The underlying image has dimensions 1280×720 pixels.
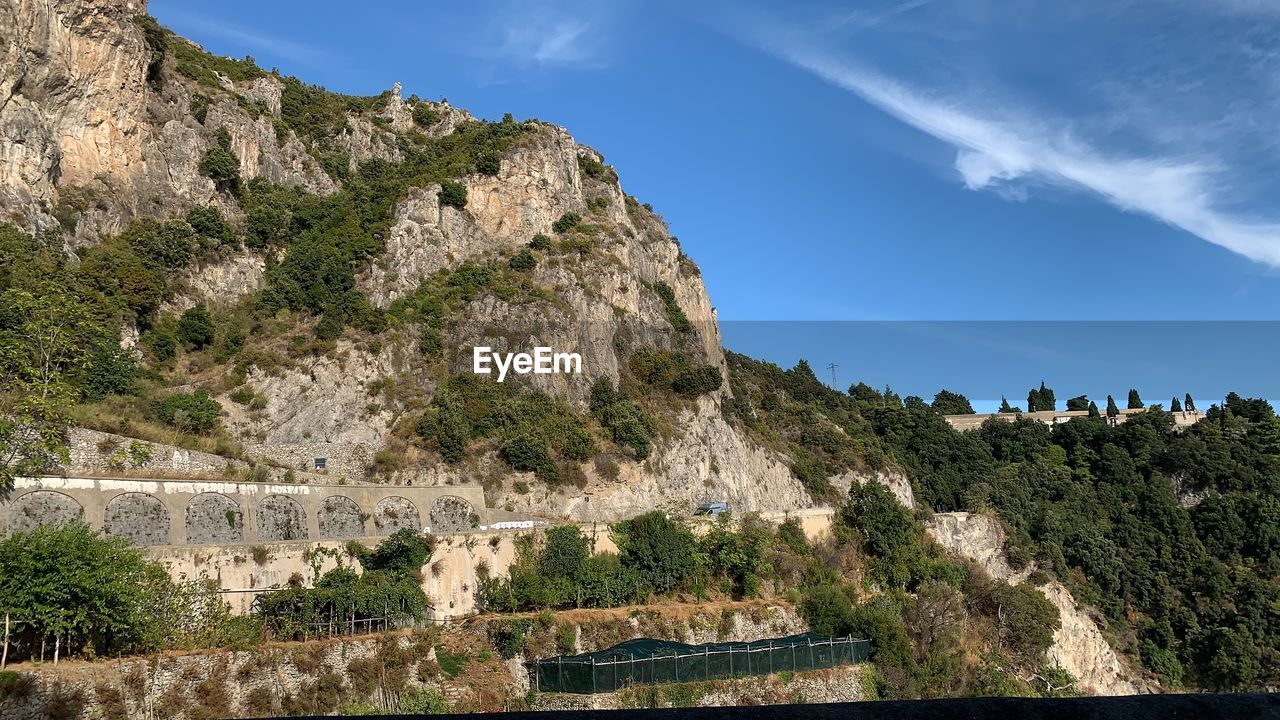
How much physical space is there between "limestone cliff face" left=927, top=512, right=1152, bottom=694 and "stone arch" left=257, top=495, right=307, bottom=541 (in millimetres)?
41790

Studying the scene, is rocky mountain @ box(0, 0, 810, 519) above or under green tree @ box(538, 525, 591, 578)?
above

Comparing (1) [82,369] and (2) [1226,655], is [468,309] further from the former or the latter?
(2) [1226,655]

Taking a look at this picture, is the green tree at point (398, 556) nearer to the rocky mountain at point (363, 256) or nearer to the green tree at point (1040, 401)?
the rocky mountain at point (363, 256)

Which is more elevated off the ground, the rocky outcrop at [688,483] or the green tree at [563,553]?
the rocky outcrop at [688,483]

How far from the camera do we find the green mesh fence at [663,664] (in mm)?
25125

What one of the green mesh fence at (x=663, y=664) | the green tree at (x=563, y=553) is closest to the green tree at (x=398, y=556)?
the green tree at (x=563, y=553)

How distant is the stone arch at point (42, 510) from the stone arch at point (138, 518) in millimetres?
832

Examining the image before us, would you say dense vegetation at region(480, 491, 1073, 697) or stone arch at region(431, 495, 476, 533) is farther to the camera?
stone arch at region(431, 495, 476, 533)

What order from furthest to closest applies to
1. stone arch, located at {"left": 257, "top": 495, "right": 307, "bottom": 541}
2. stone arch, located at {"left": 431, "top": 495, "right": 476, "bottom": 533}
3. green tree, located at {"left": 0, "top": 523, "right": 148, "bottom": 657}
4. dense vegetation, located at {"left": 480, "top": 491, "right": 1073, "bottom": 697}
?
stone arch, located at {"left": 431, "top": 495, "right": 476, "bottom": 533} → dense vegetation, located at {"left": 480, "top": 491, "right": 1073, "bottom": 697} → stone arch, located at {"left": 257, "top": 495, "right": 307, "bottom": 541} → green tree, located at {"left": 0, "top": 523, "right": 148, "bottom": 657}

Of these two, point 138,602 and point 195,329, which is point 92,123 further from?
point 138,602

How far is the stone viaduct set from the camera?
2294 centimetres

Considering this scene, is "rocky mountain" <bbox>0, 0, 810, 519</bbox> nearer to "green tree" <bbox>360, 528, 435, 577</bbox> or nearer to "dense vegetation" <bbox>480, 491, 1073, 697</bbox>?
"dense vegetation" <bbox>480, 491, 1073, 697</bbox>

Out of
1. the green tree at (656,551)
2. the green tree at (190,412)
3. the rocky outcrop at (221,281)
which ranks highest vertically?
the rocky outcrop at (221,281)

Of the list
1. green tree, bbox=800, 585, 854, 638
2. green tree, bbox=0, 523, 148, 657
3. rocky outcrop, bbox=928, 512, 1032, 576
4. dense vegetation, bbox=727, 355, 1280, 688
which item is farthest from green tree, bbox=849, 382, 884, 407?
green tree, bbox=0, 523, 148, 657
